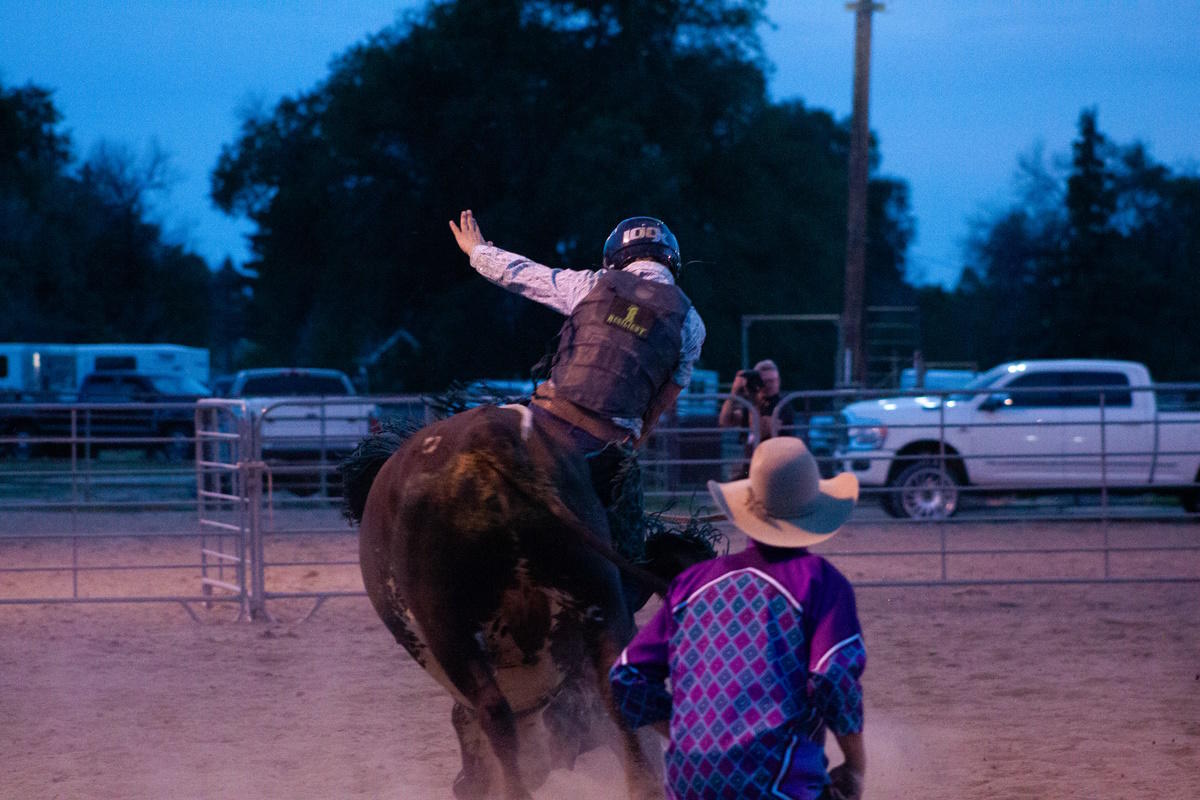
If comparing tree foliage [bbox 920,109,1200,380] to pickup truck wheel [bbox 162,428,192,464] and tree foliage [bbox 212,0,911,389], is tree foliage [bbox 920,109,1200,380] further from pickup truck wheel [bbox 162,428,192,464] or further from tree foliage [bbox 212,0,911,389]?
pickup truck wheel [bbox 162,428,192,464]

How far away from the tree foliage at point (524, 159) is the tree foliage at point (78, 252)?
1436cm

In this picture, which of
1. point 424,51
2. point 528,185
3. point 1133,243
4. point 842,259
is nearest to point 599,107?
point 528,185

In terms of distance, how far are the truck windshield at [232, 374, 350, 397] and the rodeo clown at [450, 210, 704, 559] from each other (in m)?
15.7

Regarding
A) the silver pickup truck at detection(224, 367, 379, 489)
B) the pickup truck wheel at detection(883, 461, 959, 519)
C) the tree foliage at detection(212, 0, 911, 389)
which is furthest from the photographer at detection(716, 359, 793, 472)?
the tree foliage at detection(212, 0, 911, 389)

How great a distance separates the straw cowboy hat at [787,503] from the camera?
8.91 ft

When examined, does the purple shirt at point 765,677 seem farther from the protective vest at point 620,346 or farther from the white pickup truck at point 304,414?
the white pickup truck at point 304,414

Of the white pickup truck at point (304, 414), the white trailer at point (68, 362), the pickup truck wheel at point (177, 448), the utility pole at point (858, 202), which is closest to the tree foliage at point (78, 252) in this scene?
the white trailer at point (68, 362)

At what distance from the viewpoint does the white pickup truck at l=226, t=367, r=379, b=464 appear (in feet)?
38.7

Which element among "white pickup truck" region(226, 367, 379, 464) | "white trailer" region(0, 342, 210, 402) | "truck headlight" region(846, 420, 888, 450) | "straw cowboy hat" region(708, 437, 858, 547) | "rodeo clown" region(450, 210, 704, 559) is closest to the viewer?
"straw cowboy hat" region(708, 437, 858, 547)

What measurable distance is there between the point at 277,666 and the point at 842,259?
1387 inches

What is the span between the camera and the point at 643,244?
13.5 ft

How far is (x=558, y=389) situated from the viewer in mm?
3867

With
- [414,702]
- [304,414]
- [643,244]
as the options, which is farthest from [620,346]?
[304,414]

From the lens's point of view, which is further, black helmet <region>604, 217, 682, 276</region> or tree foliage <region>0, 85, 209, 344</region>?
tree foliage <region>0, 85, 209, 344</region>
